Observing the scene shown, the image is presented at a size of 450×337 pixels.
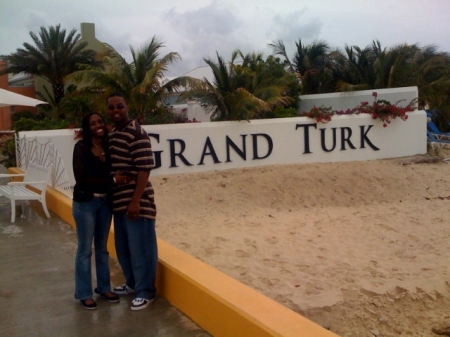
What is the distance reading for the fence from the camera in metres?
8.99

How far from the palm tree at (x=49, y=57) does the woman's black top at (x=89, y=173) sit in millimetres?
22889

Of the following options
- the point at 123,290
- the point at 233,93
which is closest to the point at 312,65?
the point at 233,93

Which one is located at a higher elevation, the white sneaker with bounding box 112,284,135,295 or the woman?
the woman

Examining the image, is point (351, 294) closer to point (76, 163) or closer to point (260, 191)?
point (76, 163)

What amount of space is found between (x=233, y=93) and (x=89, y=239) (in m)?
10.7

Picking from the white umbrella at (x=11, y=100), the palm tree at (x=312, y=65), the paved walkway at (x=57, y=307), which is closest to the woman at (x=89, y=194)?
the paved walkway at (x=57, y=307)

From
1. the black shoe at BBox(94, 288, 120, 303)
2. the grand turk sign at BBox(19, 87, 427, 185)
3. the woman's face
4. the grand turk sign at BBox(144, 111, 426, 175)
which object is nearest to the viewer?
the woman's face

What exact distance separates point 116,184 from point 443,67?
22.2m

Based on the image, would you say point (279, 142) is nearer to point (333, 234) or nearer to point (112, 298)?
point (333, 234)

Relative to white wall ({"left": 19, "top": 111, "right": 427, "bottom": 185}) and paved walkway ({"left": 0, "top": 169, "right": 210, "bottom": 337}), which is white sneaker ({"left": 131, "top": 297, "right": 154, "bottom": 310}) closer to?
paved walkway ({"left": 0, "top": 169, "right": 210, "bottom": 337})

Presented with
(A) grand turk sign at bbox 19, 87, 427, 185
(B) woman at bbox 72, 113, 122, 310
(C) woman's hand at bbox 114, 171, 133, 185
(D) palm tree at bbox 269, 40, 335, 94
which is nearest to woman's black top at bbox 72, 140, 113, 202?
(B) woman at bbox 72, 113, 122, 310

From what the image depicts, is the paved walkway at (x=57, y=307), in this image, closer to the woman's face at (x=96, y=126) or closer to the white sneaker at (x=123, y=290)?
the white sneaker at (x=123, y=290)

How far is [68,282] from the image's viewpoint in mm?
5270

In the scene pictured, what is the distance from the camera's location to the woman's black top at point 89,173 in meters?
4.32
